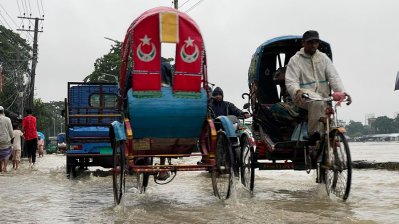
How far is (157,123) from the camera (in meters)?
7.04

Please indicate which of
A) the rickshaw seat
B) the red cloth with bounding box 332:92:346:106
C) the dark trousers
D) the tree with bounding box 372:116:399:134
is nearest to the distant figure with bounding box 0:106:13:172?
the dark trousers

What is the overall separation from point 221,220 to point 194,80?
2017 mm

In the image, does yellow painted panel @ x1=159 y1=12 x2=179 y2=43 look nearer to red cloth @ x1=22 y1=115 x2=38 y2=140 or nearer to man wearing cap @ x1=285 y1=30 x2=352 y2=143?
man wearing cap @ x1=285 y1=30 x2=352 y2=143

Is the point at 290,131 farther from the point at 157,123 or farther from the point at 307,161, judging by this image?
the point at 157,123

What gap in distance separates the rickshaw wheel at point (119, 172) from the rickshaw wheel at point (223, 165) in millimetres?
1196

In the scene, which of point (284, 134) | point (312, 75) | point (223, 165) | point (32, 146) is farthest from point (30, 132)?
point (312, 75)

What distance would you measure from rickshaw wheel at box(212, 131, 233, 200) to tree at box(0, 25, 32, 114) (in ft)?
129

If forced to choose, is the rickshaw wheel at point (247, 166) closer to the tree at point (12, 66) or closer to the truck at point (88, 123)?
the truck at point (88, 123)

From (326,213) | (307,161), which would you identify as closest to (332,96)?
(307,161)

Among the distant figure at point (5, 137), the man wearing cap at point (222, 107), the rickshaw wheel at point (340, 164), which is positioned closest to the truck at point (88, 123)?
the distant figure at point (5, 137)

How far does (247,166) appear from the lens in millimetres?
8633

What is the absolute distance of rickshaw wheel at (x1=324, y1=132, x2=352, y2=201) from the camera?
6934mm

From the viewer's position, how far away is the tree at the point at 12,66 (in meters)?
47.8

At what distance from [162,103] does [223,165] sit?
1125 mm
